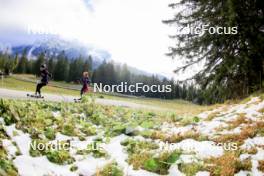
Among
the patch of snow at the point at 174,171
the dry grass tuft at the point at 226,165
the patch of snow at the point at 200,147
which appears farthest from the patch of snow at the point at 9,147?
the dry grass tuft at the point at 226,165

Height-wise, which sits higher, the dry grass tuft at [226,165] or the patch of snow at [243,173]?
the dry grass tuft at [226,165]

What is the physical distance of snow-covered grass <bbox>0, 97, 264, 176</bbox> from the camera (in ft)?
23.0

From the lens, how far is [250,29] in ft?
49.3

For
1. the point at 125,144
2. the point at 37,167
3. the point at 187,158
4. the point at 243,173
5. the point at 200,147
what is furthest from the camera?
the point at 125,144

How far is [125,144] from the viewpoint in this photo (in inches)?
351

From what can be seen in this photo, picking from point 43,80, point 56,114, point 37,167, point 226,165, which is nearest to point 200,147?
point 226,165

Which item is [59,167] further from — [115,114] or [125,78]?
[125,78]

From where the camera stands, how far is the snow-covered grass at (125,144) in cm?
701

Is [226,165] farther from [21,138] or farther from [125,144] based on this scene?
[21,138]

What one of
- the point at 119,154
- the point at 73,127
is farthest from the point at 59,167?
the point at 73,127

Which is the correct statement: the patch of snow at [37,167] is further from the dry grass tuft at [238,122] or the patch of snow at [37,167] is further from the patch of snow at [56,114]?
the dry grass tuft at [238,122]

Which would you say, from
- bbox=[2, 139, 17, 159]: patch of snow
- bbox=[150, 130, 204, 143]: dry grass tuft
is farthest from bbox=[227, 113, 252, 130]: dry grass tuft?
bbox=[2, 139, 17, 159]: patch of snow

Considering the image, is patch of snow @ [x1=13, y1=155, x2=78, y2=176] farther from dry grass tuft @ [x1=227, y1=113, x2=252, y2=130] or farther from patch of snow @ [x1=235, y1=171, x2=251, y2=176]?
dry grass tuft @ [x1=227, y1=113, x2=252, y2=130]

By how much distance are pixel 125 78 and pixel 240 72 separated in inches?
1166
